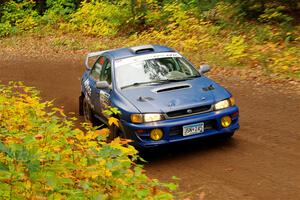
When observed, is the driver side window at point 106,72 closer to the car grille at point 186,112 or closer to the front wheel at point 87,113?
the front wheel at point 87,113

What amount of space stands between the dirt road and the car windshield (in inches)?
51.0

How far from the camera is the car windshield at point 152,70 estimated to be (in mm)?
8422

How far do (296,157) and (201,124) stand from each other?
1517 millimetres

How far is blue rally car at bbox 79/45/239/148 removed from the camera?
737 cm

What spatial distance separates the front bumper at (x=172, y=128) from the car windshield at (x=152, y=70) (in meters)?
1.15

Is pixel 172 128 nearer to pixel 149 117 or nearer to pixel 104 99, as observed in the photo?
pixel 149 117

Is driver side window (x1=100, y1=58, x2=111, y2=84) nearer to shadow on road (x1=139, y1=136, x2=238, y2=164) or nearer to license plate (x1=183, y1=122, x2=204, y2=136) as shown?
shadow on road (x1=139, y1=136, x2=238, y2=164)

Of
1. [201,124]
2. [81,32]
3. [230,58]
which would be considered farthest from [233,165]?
[81,32]

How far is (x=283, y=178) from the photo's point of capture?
21.1 ft

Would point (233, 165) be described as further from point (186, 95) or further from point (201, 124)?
point (186, 95)

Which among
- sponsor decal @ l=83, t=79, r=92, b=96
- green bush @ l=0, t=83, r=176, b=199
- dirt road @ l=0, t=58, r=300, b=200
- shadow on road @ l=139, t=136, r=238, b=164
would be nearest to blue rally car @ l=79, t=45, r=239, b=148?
shadow on road @ l=139, t=136, r=238, b=164

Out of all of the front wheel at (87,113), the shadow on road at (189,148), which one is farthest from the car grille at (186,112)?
the front wheel at (87,113)

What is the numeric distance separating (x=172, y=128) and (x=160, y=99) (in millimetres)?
560

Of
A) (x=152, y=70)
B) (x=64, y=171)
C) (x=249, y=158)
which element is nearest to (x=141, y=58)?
(x=152, y=70)
